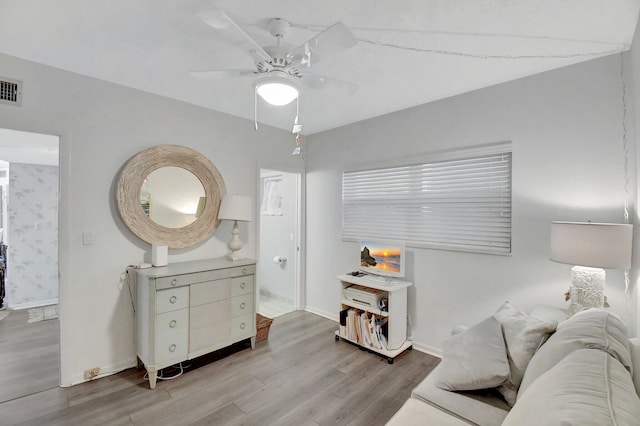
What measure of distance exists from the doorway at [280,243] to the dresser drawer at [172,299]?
1736 millimetres

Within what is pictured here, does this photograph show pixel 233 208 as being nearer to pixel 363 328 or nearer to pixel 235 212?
pixel 235 212

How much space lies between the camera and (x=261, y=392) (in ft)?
7.74

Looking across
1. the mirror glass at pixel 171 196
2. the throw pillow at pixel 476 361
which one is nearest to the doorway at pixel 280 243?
the mirror glass at pixel 171 196

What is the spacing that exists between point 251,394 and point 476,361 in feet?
5.62

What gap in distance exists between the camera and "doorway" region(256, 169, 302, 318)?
4.32 metres

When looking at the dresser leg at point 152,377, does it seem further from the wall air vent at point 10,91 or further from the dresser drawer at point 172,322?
the wall air vent at point 10,91

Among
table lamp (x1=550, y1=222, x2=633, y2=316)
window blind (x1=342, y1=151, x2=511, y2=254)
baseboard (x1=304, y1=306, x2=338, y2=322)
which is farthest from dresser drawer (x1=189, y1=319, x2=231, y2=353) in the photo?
table lamp (x1=550, y1=222, x2=633, y2=316)

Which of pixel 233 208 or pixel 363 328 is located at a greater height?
pixel 233 208

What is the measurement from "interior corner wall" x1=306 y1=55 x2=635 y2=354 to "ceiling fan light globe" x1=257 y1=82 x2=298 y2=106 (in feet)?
5.86

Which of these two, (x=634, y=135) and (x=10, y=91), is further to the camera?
(x=10, y=91)

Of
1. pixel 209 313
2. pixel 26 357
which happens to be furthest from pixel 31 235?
pixel 209 313

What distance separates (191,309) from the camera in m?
2.62

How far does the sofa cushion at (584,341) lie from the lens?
1.06 metres

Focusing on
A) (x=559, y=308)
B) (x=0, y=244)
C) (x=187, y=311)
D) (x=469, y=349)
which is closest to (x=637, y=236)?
(x=559, y=308)
